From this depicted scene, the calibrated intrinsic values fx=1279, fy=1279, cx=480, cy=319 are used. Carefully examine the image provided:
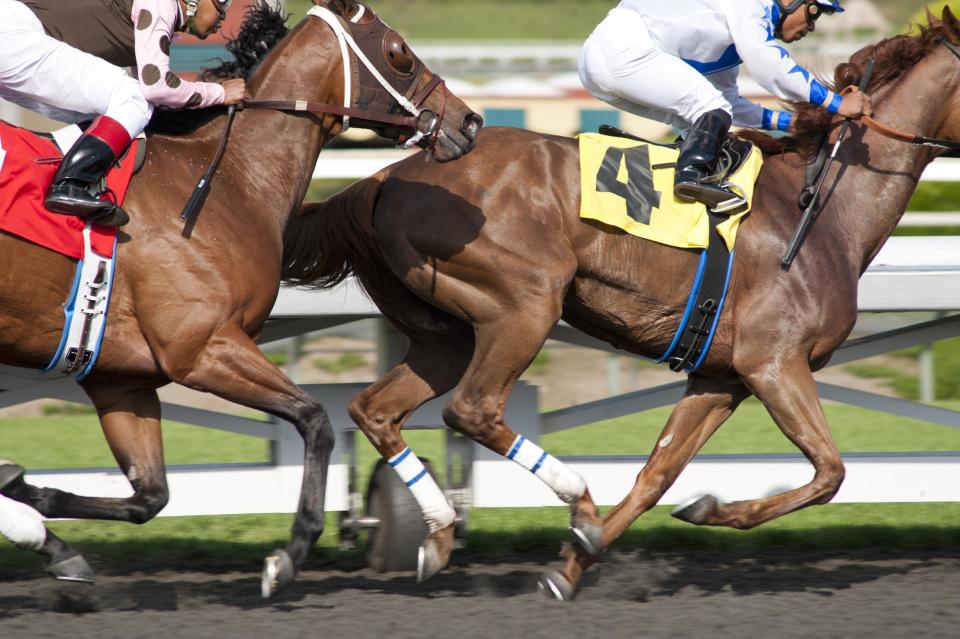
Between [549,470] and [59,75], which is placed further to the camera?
[549,470]

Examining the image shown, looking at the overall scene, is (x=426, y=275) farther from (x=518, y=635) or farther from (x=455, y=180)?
(x=518, y=635)

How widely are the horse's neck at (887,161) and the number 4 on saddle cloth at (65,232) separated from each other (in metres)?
2.50

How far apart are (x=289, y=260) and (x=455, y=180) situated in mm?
680

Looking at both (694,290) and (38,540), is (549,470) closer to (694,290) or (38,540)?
(694,290)

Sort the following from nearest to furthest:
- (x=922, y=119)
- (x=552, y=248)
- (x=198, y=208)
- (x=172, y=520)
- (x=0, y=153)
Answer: (x=0, y=153) < (x=198, y=208) < (x=552, y=248) < (x=922, y=119) < (x=172, y=520)

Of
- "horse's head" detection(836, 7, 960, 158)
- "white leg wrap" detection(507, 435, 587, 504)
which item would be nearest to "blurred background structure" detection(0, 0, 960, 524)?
"horse's head" detection(836, 7, 960, 158)

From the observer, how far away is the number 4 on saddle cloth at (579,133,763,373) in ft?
14.2

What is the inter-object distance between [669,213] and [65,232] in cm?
197

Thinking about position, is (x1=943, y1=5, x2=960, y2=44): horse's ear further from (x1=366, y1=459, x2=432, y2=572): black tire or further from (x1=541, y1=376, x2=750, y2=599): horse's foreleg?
(x1=366, y1=459, x2=432, y2=572): black tire

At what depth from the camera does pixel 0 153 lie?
3729 mm

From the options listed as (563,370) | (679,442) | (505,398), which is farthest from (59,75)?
(563,370)

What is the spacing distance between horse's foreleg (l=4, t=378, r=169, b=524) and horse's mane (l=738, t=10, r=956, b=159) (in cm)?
238

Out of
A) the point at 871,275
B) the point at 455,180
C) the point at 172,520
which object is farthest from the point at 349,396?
the point at 871,275

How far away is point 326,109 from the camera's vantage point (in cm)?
422
